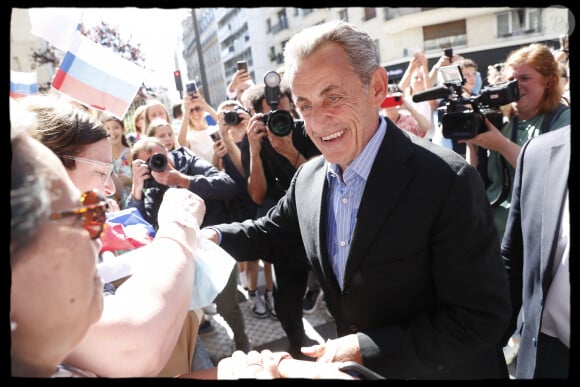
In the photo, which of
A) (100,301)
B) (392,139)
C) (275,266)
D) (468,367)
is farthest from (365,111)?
(275,266)

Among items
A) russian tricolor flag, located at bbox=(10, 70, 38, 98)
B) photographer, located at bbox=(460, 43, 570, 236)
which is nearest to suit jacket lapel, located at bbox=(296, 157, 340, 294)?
photographer, located at bbox=(460, 43, 570, 236)

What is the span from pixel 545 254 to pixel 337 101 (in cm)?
78

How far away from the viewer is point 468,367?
4.02 feet

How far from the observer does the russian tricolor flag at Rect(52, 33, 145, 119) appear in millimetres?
1720

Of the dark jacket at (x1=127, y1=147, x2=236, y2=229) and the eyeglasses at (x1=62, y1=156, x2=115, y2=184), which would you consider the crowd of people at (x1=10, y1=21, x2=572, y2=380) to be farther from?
the dark jacket at (x1=127, y1=147, x2=236, y2=229)

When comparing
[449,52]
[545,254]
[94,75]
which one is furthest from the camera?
[449,52]

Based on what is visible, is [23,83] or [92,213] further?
[23,83]

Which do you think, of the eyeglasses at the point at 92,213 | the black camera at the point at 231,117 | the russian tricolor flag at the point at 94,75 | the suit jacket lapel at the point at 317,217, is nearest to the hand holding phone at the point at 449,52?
the black camera at the point at 231,117

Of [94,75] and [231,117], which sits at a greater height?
[94,75]

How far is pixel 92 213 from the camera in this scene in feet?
2.38

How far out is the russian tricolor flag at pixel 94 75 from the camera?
1720 mm

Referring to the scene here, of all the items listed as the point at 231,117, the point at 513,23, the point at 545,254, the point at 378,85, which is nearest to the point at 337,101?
the point at 378,85

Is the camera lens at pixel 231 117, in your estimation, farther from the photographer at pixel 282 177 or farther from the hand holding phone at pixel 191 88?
the hand holding phone at pixel 191 88

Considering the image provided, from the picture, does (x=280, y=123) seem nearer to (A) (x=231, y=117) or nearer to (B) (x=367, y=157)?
(A) (x=231, y=117)
